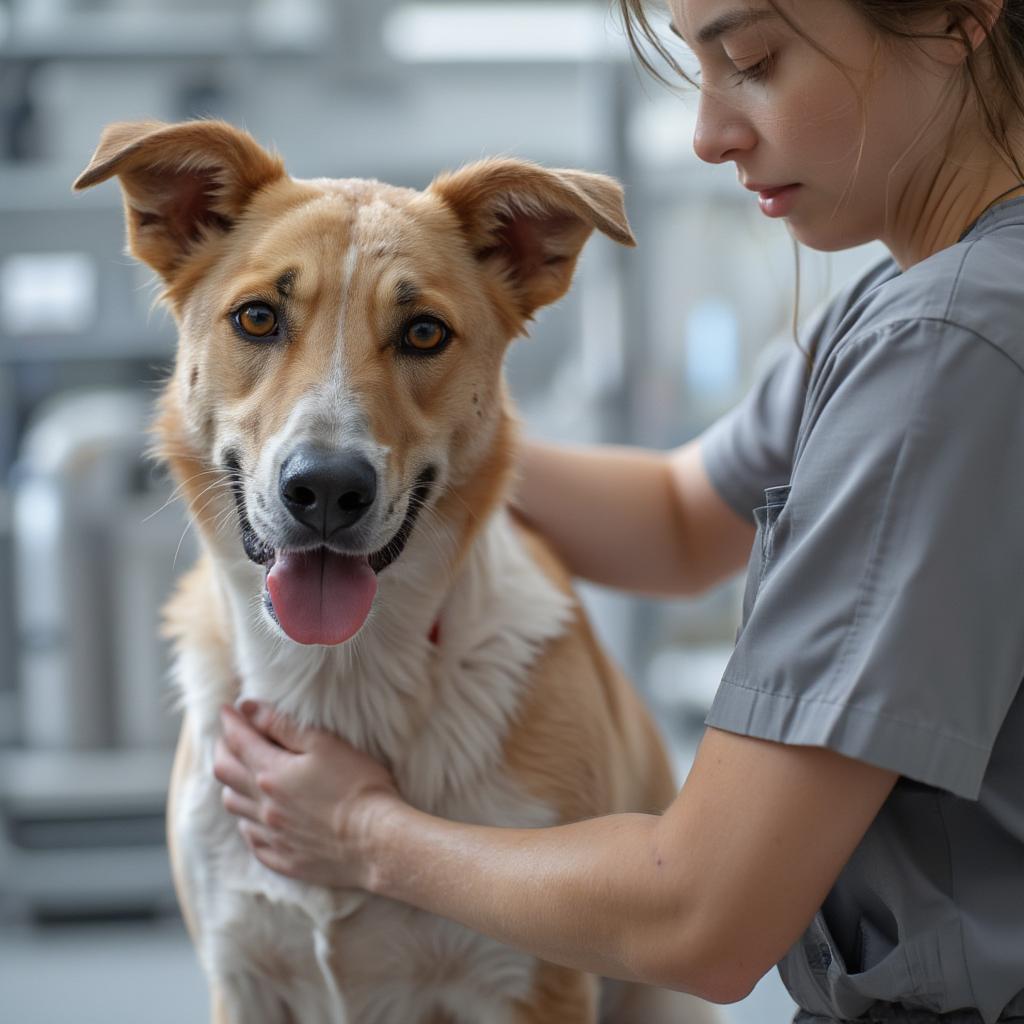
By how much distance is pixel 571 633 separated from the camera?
4.45 feet

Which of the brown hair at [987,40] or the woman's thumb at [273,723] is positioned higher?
the brown hair at [987,40]

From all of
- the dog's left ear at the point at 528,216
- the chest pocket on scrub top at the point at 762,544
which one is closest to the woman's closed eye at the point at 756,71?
the dog's left ear at the point at 528,216

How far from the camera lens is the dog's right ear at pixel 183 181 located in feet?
3.85

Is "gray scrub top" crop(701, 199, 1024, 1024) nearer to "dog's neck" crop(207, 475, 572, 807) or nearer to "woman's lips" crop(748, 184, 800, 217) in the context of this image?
"woman's lips" crop(748, 184, 800, 217)

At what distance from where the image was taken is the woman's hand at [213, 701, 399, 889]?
1.11 meters

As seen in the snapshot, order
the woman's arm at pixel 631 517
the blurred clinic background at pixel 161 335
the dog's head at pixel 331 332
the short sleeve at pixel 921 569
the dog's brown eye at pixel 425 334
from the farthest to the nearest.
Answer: the blurred clinic background at pixel 161 335 < the woman's arm at pixel 631 517 < the dog's brown eye at pixel 425 334 < the dog's head at pixel 331 332 < the short sleeve at pixel 921 569

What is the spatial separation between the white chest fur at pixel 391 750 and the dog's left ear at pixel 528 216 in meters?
0.32

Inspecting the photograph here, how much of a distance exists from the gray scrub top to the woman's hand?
0.42 meters

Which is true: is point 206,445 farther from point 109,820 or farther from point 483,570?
point 109,820

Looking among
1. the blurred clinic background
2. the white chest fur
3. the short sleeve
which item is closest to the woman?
the short sleeve

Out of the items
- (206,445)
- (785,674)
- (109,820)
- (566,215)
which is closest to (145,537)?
(109,820)

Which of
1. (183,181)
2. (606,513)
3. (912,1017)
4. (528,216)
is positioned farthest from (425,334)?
(912,1017)

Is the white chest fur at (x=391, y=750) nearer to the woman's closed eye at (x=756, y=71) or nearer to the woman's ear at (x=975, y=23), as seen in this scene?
the woman's closed eye at (x=756, y=71)

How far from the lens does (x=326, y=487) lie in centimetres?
106
